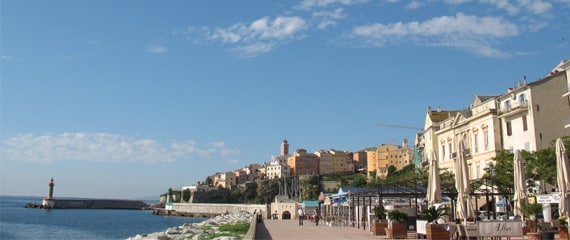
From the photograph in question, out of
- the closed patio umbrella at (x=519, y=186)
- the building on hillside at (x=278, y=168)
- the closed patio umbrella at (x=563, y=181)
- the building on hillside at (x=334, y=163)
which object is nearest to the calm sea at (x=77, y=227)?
the closed patio umbrella at (x=519, y=186)

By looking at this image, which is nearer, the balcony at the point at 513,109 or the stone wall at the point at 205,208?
the balcony at the point at 513,109

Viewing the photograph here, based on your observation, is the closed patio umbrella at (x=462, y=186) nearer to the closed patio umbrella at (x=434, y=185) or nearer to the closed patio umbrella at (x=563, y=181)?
the closed patio umbrella at (x=434, y=185)

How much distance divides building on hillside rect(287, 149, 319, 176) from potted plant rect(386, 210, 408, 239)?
6264 inches

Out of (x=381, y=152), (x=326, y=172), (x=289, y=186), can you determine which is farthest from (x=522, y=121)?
(x=326, y=172)

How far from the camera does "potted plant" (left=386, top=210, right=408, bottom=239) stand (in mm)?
20688

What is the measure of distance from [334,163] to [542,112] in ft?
485

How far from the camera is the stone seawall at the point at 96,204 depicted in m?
183

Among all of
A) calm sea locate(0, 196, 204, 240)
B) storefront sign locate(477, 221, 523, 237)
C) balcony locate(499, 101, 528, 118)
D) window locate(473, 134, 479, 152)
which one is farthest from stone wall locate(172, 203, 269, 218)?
storefront sign locate(477, 221, 523, 237)

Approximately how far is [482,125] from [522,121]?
4.50 meters

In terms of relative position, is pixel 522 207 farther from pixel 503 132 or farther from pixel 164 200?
pixel 164 200

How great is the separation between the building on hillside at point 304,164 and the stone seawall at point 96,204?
57871 millimetres

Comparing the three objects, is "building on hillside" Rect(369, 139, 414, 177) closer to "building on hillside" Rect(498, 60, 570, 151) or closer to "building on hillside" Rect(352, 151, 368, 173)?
"building on hillside" Rect(352, 151, 368, 173)

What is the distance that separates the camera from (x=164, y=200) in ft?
602

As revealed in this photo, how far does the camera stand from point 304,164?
182 metres
